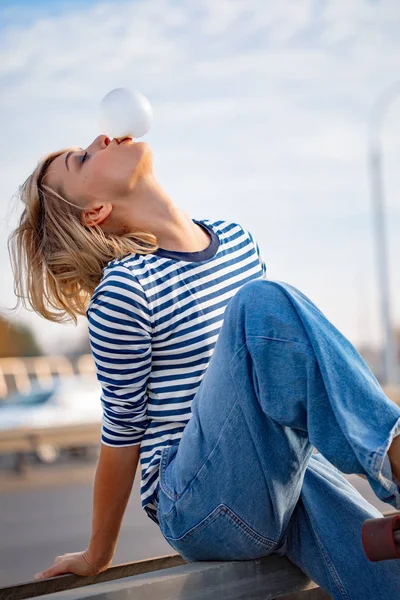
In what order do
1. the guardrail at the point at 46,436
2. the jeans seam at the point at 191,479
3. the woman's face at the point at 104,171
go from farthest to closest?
the guardrail at the point at 46,436
the woman's face at the point at 104,171
the jeans seam at the point at 191,479

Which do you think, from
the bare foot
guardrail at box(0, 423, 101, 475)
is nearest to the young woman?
the bare foot

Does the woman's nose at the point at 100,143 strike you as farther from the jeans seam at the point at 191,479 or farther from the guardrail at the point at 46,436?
the guardrail at the point at 46,436

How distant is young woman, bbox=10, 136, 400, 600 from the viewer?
5.74ft

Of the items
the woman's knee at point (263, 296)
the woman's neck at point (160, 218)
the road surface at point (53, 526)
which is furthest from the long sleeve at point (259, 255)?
the road surface at point (53, 526)

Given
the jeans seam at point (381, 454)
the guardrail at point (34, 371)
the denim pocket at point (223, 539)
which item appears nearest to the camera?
the jeans seam at point (381, 454)

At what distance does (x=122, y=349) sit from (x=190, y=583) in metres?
0.62

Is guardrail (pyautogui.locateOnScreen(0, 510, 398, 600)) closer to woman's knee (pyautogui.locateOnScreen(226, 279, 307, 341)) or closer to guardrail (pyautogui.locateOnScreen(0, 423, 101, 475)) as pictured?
woman's knee (pyautogui.locateOnScreen(226, 279, 307, 341))

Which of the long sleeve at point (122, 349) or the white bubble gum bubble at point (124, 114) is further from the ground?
the white bubble gum bubble at point (124, 114)

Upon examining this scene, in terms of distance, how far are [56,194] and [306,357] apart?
3.78 feet

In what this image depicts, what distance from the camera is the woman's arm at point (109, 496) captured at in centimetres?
229

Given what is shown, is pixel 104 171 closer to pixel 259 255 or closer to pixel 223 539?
pixel 259 255

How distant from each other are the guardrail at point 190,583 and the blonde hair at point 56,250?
2.59ft

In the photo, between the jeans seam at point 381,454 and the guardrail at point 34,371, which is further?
the guardrail at point 34,371

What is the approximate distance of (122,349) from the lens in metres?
2.21
